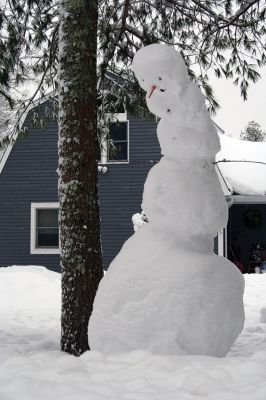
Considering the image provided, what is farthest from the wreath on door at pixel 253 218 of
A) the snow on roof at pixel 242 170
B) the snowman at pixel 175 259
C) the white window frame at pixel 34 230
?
the snowman at pixel 175 259

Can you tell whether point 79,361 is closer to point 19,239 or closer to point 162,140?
point 162,140

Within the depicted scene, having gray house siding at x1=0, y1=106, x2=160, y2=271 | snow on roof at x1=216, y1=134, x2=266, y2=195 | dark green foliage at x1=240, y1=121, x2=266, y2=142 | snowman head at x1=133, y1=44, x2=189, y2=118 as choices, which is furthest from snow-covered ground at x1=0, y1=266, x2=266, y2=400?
dark green foliage at x1=240, y1=121, x2=266, y2=142

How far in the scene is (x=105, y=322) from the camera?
145 inches

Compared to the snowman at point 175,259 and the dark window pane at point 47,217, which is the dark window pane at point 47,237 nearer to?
the dark window pane at point 47,217

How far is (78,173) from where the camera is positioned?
4828 mm

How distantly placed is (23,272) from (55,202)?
4.13 meters

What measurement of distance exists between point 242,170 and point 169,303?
428 inches

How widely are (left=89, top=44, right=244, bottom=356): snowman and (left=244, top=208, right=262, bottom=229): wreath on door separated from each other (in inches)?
442

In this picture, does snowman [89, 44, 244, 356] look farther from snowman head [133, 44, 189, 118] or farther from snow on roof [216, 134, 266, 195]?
snow on roof [216, 134, 266, 195]

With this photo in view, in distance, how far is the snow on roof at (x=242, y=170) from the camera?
13117 mm

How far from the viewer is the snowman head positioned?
3.69 metres

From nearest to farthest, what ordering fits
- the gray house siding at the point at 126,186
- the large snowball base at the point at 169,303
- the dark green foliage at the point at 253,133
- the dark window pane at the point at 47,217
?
the large snowball base at the point at 169,303, the gray house siding at the point at 126,186, the dark window pane at the point at 47,217, the dark green foliage at the point at 253,133

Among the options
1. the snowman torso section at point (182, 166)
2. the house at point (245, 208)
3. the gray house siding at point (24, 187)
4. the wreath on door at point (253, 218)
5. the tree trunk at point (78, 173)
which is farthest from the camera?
the wreath on door at point (253, 218)

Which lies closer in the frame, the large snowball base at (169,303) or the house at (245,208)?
the large snowball base at (169,303)
